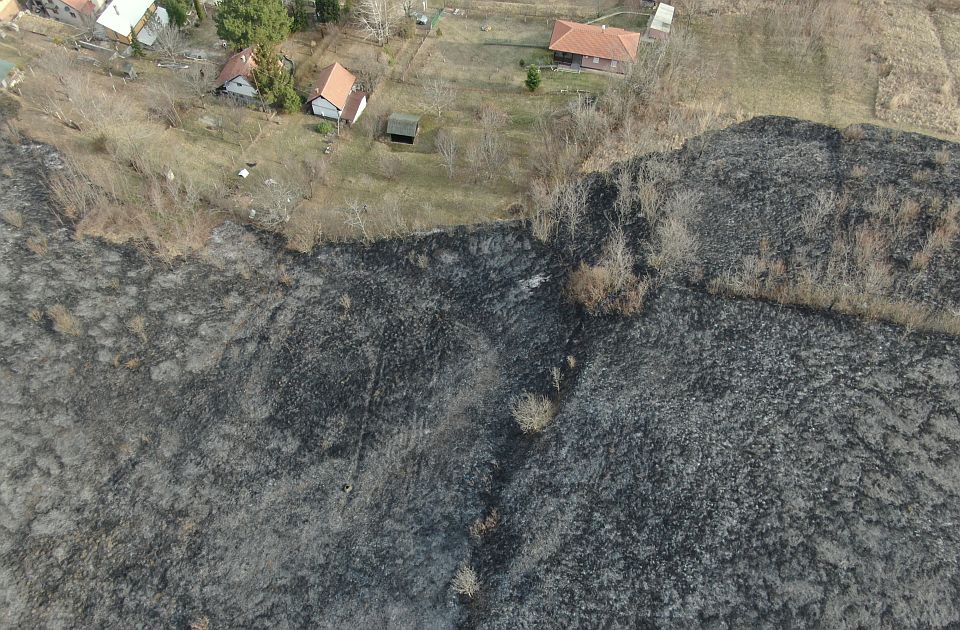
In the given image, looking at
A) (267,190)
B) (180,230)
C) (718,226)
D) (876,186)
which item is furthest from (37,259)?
(876,186)

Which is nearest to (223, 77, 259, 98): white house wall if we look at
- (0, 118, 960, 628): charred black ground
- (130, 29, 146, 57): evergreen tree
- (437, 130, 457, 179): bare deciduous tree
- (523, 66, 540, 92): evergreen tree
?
(130, 29, 146, 57): evergreen tree

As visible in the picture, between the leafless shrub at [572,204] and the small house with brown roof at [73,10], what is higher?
the small house with brown roof at [73,10]

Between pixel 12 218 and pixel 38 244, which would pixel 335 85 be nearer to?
pixel 38 244

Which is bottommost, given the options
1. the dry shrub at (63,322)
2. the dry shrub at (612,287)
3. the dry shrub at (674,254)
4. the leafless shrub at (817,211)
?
the dry shrub at (63,322)

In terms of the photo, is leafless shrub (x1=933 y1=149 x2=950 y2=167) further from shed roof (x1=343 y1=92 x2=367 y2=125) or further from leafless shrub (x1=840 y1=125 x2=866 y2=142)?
shed roof (x1=343 y1=92 x2=367 y2=125)

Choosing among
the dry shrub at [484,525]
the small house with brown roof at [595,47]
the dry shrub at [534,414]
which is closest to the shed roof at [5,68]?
the small house with brown roof at [595,47]

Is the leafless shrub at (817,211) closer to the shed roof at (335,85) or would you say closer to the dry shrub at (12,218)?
the shed roof at (335,85)

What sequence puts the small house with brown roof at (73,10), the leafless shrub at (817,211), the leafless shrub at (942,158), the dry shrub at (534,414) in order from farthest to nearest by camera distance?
1. the small house with brown roof at (73,10)
2. the leafless shrub at (942,158)
3. the leafless shrub at (817,211)
4. the dry shrub at (534,414)
